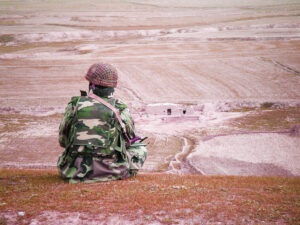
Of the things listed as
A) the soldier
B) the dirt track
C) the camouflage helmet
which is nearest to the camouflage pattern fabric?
the soldier

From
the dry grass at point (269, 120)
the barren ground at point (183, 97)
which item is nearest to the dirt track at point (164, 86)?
the barren ground at point (183, 97)

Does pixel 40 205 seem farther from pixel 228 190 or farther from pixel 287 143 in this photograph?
A: pixel 287 143

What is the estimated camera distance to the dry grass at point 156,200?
653 cm

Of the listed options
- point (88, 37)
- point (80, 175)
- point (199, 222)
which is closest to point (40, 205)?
point (80, 175)

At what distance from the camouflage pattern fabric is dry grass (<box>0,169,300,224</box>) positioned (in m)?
0.27

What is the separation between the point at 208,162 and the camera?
65.9ft

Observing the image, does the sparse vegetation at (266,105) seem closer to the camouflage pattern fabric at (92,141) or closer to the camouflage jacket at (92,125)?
the camouflage pattern fabric at (92,141)

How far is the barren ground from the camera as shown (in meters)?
21.1

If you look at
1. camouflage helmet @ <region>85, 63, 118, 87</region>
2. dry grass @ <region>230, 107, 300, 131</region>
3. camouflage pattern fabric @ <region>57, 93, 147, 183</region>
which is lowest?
dry grass @ <region>230, 107, 300, 131</region>

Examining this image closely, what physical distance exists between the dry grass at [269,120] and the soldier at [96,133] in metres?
20.1

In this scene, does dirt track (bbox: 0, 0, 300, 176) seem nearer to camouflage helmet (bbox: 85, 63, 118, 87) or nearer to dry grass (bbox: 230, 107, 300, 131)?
dry grass (bbox: 230, 107, 300, 131)

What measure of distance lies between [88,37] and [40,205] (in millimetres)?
85709

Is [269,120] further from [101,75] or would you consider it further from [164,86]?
[101,75]

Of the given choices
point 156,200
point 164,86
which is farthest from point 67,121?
point 164,86
